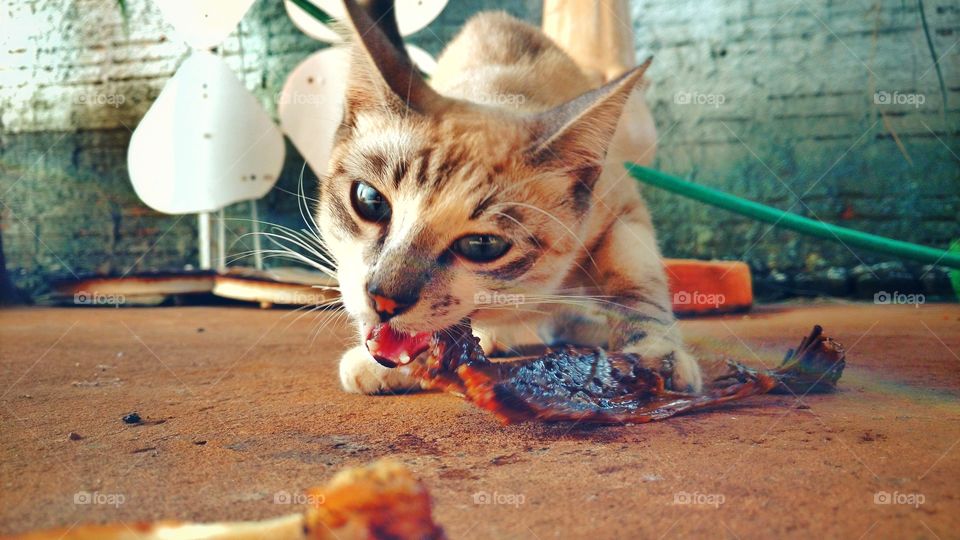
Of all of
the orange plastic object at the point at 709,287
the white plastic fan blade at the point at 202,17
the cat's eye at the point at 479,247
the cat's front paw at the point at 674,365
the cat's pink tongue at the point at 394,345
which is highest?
the white plastic fan blade at the point at 202,17

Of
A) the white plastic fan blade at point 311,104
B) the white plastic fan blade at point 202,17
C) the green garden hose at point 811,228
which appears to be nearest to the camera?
the green garden hose at point 811,228

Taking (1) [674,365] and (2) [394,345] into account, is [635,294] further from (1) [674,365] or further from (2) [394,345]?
(2) [394,345]

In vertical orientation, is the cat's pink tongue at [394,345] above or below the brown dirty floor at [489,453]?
above

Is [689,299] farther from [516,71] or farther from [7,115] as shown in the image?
[7,115]

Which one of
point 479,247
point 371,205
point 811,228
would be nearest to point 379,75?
point 371,205

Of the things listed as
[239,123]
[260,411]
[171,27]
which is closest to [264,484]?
[260,411]

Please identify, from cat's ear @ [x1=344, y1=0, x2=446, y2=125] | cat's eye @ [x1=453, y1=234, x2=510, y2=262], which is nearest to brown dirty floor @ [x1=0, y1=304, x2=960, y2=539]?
cat's eye @ [x1=453, y1=234, x2=510, y2=262]

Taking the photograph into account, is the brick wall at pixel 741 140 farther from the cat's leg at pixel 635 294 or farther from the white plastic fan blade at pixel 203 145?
the cat's leg at pixel 635 294

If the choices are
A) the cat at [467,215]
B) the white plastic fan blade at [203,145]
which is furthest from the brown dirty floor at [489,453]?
the white plastic fan blade at [203,145]
